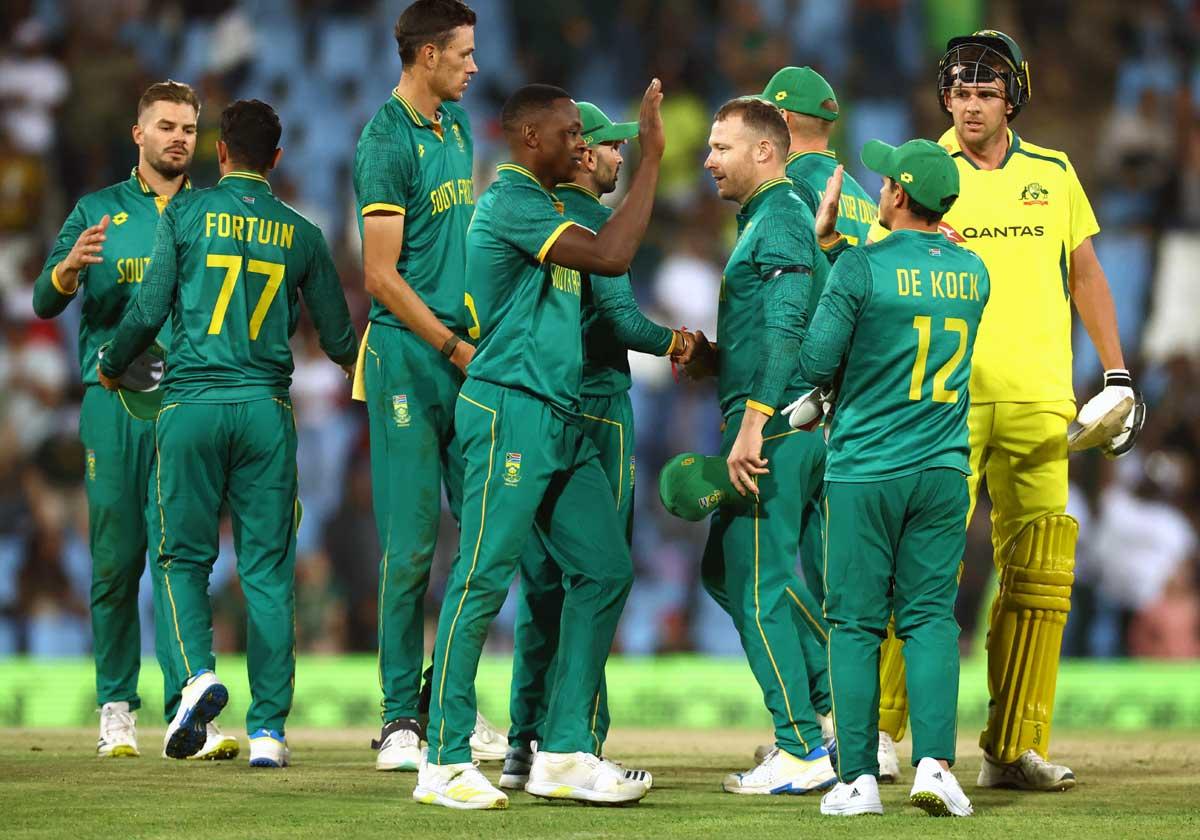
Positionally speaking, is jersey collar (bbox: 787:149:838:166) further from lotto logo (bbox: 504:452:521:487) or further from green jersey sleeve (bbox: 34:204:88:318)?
green jersey sleeve (bbox: 34:204:88:318)

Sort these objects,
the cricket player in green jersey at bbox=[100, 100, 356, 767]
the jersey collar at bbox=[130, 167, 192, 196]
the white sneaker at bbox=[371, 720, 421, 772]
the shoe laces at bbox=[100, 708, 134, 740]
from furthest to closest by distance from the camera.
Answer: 1. the jersey collar at bbox=[130, 167, 192, 196]
2. the shoe laces at bbox=[100, 708, 134, 740]
3. the cricket player in green jersey at bbox=[100, 100, 356, 767]
4. the white sneaker at bbox=[371, 720, 421, 772]

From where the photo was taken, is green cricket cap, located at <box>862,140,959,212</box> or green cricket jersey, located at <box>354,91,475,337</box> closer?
green cricket cap, located at <box>862,140,959,212</box>

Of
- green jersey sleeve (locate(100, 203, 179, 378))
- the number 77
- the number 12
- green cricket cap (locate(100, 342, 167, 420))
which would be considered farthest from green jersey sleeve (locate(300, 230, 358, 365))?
the number 12

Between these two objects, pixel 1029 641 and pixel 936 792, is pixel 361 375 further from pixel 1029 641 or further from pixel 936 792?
pixel 936 792

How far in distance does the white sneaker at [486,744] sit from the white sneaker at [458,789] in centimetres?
149

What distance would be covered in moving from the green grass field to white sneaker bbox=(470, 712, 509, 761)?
35 cm

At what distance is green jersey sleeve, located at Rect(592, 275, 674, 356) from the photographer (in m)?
5.91

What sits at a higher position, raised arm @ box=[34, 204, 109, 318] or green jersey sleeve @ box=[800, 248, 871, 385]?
raised arm @ box=[34, 204, 109, 318]

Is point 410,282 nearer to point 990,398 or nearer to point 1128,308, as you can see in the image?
point 990,398

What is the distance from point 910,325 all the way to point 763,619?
1185mm

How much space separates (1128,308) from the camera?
12719 mm

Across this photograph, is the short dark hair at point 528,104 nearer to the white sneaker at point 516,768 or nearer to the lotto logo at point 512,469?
the lotto logo at point 512,469

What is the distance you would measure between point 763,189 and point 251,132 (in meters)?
2.03

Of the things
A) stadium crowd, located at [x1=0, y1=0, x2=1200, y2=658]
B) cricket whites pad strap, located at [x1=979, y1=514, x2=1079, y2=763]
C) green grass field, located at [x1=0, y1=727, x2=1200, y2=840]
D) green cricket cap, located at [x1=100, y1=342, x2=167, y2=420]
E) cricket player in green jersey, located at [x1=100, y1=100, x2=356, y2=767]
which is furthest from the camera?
stadium crowd, located at [x1=0, y1=0, x2=1200, y2=658]
